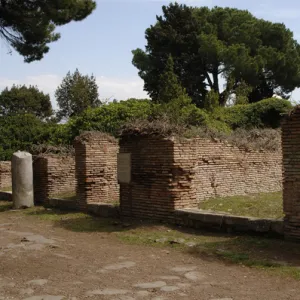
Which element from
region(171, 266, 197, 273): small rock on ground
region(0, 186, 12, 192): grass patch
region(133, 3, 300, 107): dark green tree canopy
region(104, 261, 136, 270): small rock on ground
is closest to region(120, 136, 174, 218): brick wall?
region(104, 261, 136, 270): small rock on ground

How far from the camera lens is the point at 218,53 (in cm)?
3170

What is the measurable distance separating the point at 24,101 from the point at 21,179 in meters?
30.5

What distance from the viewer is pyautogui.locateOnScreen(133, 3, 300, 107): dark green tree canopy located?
32094 millimetres

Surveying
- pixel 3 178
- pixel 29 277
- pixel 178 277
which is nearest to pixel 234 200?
pixel 178 277

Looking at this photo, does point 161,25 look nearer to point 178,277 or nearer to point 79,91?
point 79,91

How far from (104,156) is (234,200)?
12.3ft

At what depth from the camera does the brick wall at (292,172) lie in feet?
22.2

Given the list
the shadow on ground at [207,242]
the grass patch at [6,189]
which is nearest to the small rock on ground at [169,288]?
the shadow on ground at [207,242]

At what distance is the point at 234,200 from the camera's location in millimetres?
10047

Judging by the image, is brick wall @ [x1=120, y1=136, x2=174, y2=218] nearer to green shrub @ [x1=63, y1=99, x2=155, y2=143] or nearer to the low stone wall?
Result: the low stone wall

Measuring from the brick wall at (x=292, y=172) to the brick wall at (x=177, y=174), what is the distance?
2.59m

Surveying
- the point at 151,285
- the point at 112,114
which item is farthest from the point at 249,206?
the point at 112,114

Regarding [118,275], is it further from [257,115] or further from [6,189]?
[257,115]

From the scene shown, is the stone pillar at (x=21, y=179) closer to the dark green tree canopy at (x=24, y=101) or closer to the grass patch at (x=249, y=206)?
the grass patch at (x=249, y=206)
